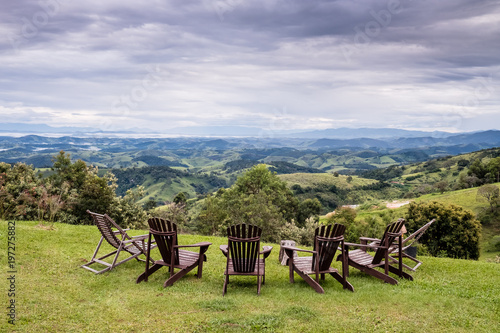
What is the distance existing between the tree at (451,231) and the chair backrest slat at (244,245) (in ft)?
94.3

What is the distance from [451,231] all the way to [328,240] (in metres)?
29.6

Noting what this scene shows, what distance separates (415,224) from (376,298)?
102 ft

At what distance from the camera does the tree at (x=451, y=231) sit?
100 feet

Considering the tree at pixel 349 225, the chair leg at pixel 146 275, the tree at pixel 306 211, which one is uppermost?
the chair leg at pixel 146 275

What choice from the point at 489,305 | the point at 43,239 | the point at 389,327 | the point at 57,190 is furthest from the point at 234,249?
the point at 57,190

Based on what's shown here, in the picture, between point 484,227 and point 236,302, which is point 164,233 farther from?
point 484,227

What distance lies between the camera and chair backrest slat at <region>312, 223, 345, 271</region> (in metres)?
7.04

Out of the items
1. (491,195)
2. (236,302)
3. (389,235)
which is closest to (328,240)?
(389,235)

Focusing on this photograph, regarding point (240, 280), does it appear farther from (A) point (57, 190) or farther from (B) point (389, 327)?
(A) point (57, 190)

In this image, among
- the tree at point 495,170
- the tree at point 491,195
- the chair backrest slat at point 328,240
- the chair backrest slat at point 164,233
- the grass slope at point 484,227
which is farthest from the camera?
the tree at point 495,170

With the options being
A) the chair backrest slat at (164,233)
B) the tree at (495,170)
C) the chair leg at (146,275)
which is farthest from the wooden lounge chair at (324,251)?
the tree at (495,170)

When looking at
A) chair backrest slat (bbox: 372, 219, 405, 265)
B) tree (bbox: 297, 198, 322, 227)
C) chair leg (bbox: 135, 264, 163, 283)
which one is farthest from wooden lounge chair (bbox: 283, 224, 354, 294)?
tree (bbox: 297, 198, 322, 227)

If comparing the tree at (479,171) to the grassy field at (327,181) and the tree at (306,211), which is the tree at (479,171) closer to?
the grassy field at (327,181)

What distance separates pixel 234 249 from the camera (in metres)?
6.98
